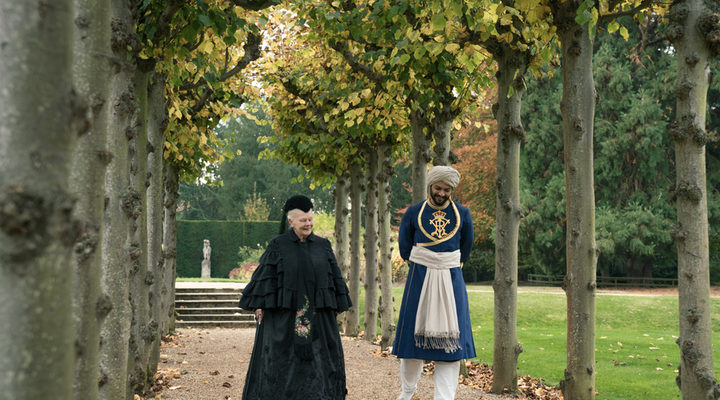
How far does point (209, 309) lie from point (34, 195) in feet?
59.0

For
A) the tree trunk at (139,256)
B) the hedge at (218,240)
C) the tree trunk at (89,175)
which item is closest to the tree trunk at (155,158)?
the tree trunk at (139,256)

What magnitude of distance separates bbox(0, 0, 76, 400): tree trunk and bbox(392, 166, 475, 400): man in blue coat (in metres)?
4.62

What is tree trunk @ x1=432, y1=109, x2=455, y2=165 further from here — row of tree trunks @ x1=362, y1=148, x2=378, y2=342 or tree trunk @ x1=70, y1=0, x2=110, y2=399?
tree trunk @ x1=70, y1=0, x2=110, y2=399

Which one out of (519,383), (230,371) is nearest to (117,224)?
(230,371)

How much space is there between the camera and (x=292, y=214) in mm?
5562

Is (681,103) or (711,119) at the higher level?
(711,119)

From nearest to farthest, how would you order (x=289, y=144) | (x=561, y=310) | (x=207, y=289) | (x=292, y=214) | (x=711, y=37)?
(x=711, y=37) < (x=292, y=214) < (x=289, y=144) < (x=561, y=310) < (x=207, y=289)

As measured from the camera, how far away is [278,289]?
5453 mm

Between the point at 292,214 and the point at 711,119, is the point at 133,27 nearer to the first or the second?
the point at 292,214

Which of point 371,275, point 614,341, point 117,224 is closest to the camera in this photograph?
point 117,224

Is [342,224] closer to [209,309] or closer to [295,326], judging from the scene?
[209,309]

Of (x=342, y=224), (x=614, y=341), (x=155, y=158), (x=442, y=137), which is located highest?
(x=442, y=137)

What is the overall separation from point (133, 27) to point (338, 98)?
7149 mm

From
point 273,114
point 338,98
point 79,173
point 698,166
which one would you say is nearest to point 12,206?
point 79,173
